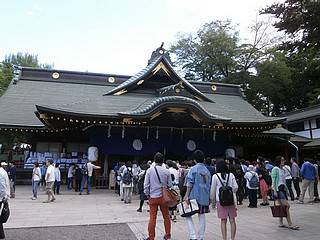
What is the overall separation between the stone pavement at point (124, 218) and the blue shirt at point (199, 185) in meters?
1.10

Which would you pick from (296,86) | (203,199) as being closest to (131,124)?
(203,199)

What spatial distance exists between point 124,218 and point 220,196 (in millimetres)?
3857

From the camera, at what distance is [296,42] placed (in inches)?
324

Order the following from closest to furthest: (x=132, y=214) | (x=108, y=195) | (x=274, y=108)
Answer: (x=132, y=214)
(x=108, y=195)
(x=274, y=108)

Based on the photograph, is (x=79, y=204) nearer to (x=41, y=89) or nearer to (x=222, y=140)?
(x=222, y=140)

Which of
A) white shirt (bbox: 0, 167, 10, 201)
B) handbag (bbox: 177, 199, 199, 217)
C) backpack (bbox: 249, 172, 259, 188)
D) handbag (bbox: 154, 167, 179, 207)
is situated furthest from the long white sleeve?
backpack (bbox: 249, 172, 259, 188)

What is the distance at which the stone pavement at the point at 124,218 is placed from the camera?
6758 millimetres

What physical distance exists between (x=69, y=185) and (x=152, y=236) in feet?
36.8

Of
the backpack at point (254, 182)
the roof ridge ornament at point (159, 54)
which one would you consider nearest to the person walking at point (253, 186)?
the backpack at point (254, 182)

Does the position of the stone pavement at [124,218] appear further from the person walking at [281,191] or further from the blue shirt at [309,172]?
the blue shirt at [309,172]

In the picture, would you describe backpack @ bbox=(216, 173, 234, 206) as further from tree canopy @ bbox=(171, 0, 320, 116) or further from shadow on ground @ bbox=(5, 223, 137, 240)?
tree canopy @ bbox=(171, 0, 320, 116)

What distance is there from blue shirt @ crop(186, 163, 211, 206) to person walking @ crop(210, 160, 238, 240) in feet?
0.62

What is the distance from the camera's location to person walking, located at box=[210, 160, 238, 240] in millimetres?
5699

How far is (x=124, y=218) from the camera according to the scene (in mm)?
8672
